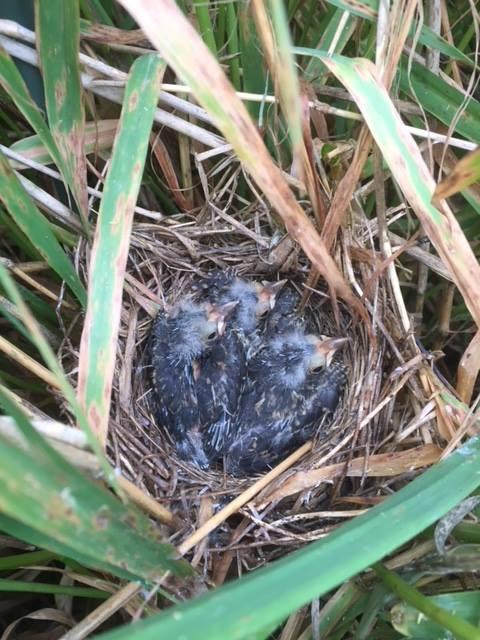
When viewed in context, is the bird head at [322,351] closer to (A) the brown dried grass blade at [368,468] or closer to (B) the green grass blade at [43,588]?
(A) the brown dried grass blade at [368,468]

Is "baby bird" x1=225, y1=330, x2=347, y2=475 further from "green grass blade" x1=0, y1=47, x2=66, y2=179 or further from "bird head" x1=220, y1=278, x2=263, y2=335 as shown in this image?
"green grass blade" x1=0, y1=47, x2=66, y2=179

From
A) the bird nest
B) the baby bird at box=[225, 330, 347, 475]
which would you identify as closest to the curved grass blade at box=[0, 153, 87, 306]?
the bird nest

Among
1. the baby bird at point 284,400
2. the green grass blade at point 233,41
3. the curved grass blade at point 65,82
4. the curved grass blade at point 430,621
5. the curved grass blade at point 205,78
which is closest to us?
the curved grass blade at point 205,78

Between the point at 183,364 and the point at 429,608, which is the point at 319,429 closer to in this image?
the point at 183,364

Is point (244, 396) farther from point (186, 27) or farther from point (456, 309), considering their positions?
point (186, 27)

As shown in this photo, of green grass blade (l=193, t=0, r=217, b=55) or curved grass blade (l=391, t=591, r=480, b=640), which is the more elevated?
green grass blade (l=193, t=0, r=217, b=55)

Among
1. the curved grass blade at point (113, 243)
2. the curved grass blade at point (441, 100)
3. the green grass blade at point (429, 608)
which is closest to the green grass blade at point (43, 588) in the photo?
the curved grass blade at point (113, 243)

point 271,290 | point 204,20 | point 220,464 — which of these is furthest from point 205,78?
point 220,464
